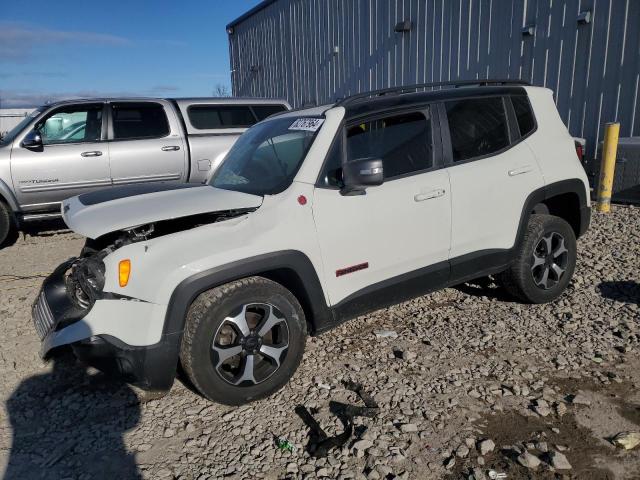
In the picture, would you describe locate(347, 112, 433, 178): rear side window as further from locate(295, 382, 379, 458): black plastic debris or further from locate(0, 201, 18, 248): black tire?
locate(0, 201, 18, 248): black tire

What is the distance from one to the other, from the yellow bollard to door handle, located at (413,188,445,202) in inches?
205

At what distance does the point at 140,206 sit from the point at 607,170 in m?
7.12

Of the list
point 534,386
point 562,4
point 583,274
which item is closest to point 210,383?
point 534,386

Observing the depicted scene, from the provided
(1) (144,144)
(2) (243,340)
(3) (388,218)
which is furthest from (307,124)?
(1) (144,144)

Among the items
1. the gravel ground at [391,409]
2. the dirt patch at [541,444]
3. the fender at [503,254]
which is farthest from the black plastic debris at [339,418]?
the fender at [503,254]

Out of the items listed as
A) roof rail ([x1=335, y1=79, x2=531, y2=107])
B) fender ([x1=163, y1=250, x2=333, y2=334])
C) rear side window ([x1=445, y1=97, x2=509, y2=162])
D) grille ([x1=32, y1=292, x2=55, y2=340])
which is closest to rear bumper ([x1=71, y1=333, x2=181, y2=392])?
fender ([x1=163, y1=250, x2=333, y2=334])

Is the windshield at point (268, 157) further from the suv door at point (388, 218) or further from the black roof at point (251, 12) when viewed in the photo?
the black roof at point (251, 12)

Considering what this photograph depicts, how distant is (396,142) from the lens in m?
3.49

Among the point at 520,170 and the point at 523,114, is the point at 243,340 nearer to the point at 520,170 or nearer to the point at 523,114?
the point at 520,170

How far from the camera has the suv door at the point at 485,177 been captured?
3.65 metres

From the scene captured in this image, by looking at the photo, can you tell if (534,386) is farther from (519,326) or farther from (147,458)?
(147,458)

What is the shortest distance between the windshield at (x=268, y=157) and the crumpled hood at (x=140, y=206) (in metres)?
0.20

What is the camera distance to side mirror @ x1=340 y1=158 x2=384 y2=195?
2.95 meters

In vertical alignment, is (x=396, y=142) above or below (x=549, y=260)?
above
